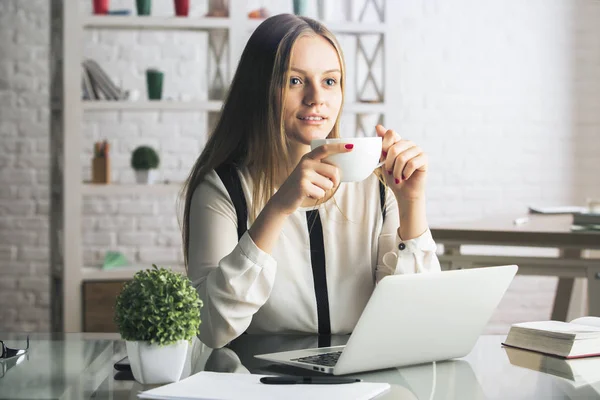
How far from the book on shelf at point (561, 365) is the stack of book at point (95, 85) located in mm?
2672

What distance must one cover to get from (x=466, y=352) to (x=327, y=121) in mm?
583

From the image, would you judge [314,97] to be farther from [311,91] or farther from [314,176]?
[314,176]

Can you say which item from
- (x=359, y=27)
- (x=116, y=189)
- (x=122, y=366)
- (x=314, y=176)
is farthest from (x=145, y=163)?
(x=122, y=366)

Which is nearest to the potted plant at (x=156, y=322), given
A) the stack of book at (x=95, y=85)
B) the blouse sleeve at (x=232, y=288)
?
the blouse sleeve at (x=232, y=288)

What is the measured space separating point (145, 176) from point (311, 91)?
216cm

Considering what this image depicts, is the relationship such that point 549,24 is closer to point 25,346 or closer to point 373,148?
point 373,148

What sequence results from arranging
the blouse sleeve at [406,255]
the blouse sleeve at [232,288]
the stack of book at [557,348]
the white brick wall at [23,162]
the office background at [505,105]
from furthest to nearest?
1. the office background at [505,105]
2. the white brick wall at [23,162]
3. the blouse sleeve at [406,255]
4. the blouse sleeve at [232,288]
5. the stack of book at [557,348]

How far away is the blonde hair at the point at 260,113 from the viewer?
5.36 feet

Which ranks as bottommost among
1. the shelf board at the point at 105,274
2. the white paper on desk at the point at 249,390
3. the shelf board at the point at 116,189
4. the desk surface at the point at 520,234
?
the shelf board at the point at 105,274

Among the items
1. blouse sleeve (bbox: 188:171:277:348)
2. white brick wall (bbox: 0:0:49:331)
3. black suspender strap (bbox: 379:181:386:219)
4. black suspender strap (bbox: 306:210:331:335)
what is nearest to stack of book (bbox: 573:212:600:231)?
black suspender strap (bbox: 379:181:386:219)

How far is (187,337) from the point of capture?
1052mm

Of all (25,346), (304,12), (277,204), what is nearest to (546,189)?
(304,12)

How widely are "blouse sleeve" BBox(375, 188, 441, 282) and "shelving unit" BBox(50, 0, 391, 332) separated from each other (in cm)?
204

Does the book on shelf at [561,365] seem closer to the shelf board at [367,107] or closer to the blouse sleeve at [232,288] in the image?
the blouse sleeve at [232,288]
